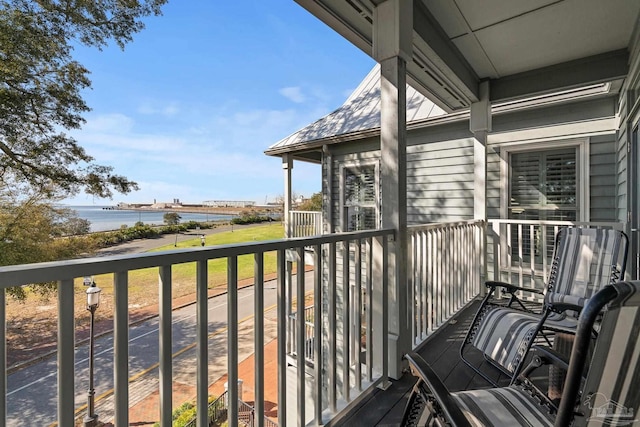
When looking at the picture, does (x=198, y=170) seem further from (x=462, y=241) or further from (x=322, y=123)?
(x=462, y=241)

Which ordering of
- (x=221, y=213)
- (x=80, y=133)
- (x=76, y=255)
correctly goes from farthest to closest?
(x=221, y=213), (x=80, y=133), (x=76, y=255)

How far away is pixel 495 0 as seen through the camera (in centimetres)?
240

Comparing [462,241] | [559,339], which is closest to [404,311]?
[559,339]

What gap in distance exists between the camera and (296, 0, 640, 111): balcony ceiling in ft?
8.08

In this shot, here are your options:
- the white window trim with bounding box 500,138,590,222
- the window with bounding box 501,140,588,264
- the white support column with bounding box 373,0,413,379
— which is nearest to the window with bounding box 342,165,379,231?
the white window trim with bounding box 500,138,590,222

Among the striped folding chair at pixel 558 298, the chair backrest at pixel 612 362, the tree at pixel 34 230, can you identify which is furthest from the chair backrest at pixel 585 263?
the tree at pixel 34 230

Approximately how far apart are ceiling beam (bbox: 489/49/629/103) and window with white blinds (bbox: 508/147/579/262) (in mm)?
1181

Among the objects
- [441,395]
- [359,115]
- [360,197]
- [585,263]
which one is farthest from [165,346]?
[359,115]

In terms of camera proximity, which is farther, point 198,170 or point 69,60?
point 198,170

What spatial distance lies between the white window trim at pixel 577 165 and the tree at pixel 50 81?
25.8ft

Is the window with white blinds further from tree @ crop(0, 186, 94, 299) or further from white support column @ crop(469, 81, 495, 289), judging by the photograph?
tree @ crop(0, 186, 94, 299)

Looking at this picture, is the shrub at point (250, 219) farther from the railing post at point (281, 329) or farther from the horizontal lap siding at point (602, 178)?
the railing post at point (281, 329)

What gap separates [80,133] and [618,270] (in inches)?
387

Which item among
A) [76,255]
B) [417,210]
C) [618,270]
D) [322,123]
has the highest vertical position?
[322,123]
